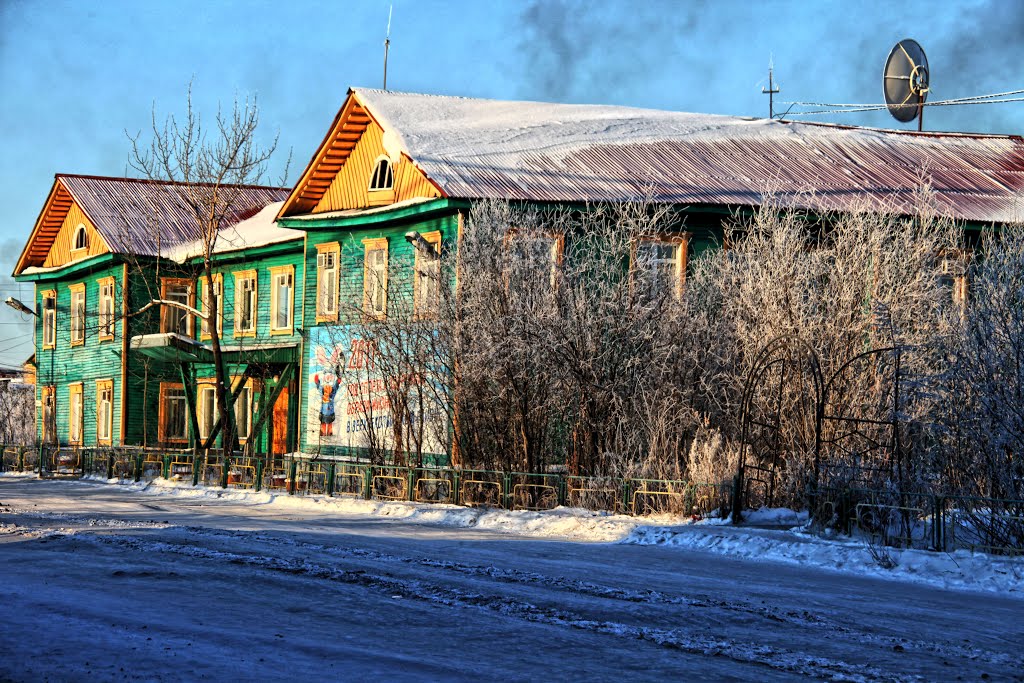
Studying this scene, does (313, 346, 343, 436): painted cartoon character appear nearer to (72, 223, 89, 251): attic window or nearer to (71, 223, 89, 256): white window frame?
(71, 223, 89, 256): white window frame

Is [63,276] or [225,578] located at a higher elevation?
[63,276]

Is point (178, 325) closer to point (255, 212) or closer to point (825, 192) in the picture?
point (255, 212)

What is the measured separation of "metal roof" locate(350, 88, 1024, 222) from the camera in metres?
27.3

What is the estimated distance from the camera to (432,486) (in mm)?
21969

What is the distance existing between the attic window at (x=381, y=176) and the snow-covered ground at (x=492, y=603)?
44.2 ft

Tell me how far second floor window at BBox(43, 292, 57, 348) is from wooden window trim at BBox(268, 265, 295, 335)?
12608mm

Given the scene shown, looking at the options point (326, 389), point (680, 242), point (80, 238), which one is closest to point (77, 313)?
point (80, 238)

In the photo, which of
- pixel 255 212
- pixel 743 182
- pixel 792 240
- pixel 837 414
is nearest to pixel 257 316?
pixel 255 212

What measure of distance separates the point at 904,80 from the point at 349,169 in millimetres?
16632

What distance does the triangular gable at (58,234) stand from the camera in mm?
41438

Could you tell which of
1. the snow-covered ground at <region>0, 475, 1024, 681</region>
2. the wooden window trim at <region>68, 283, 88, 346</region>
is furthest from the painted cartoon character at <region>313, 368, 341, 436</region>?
the wooden window trim at <region>68, 283, 88, 346</region>

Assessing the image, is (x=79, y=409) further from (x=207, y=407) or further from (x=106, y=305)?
(x=207, y=407)

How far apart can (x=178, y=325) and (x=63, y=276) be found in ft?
21.2

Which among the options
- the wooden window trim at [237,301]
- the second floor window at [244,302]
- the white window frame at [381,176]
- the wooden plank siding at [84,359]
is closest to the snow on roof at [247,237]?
the wooden window trim at [237,301]
